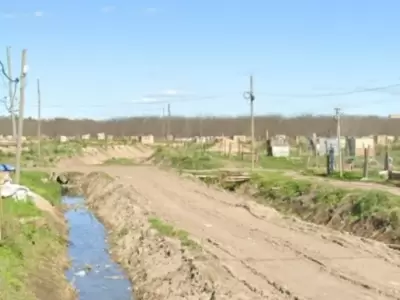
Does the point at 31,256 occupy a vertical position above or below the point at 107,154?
above

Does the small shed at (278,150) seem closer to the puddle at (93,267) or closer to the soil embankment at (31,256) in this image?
the puddle at (93,267)

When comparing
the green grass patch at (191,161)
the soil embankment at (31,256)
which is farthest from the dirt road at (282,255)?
the green grass patch at (191,161)

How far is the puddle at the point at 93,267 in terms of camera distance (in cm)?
1891

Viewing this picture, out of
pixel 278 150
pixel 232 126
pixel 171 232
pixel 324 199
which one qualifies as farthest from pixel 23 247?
pixel 232 126

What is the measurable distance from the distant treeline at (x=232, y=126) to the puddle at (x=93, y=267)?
122919 millimetres

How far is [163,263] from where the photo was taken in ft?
65.8

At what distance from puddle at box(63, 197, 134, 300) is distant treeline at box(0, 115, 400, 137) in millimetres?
122919

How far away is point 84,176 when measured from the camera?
5478 cm

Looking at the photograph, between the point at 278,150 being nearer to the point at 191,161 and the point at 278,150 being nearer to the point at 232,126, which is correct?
the point at 191,161

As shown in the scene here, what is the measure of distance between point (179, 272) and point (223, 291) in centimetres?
305

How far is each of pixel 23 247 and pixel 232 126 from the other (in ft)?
560

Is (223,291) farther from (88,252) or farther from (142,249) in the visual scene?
(88,252)

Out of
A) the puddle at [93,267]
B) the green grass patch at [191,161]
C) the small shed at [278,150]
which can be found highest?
the small shed at [278,150]

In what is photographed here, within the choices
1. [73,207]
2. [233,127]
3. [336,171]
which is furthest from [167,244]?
[233,127]
